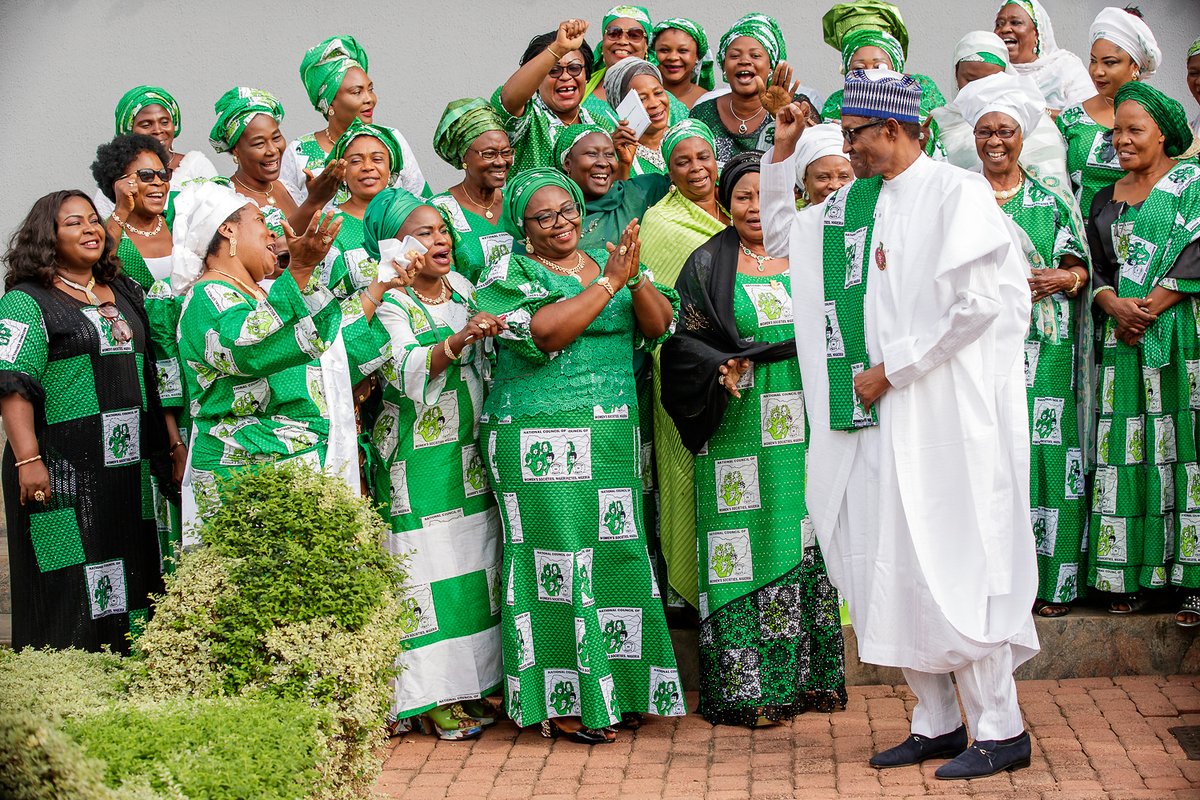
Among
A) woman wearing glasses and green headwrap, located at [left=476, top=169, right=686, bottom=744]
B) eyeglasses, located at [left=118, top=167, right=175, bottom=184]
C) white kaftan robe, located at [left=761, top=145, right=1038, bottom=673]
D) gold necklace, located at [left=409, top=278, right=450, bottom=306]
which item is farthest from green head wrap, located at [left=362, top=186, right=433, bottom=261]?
white kaftan robe, located at [left=761, top=145, right=1038, bottom=673]

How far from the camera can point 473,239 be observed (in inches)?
271

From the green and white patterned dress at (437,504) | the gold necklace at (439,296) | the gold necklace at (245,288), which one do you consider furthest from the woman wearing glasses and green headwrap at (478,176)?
the gold necklace at (245,288)

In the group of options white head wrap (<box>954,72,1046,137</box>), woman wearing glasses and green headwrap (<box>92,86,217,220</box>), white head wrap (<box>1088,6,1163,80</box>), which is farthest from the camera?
white head wrap (<box>1088,6,1163,80</box>)

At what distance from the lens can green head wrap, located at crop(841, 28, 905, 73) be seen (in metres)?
7.85

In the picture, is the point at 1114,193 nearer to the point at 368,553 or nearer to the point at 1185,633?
the point at 1185,633

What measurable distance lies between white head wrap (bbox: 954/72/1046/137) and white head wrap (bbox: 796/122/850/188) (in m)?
0.95

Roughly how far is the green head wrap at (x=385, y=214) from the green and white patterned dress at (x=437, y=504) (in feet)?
1.08

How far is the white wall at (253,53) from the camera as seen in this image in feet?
31.4

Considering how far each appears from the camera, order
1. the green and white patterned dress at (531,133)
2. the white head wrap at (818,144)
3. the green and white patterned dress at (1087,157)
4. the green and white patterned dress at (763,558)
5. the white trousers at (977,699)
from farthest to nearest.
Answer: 1. the green and white patterned dress at (1087,157)
2. the green and white patterned dress at (531,133)
3. the white head wrap at (818,144)
4. the green and white patterned dress at (763,558)
5. the white trousers at (977,699)

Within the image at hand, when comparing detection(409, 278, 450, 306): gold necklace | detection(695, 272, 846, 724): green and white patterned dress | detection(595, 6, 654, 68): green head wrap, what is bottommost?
detection(695, 272, 846, 724): green and white patterned dress

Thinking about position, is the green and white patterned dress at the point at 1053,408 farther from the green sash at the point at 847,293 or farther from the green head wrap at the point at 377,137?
the green head wrap at the point at 377,137

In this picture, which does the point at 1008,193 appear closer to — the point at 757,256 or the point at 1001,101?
the point at 1001,101

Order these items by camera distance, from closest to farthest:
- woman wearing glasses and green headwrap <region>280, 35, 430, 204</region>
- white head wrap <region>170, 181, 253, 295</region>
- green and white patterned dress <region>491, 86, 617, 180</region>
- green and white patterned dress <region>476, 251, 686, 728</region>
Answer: white head wrap <region>170, 181, 253, 295</region> → green and white patterned dress <region>476, 251, 686, 728</region> → green and white patterned dress <region>491, 86, 617, 180</region> → woman wearing glasses and green headwrap <region>280, 35, 430, 204</region>

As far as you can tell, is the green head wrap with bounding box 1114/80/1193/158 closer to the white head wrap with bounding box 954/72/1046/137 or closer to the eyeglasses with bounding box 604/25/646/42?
the white head wrap with bounding box 954/72/1046/137
